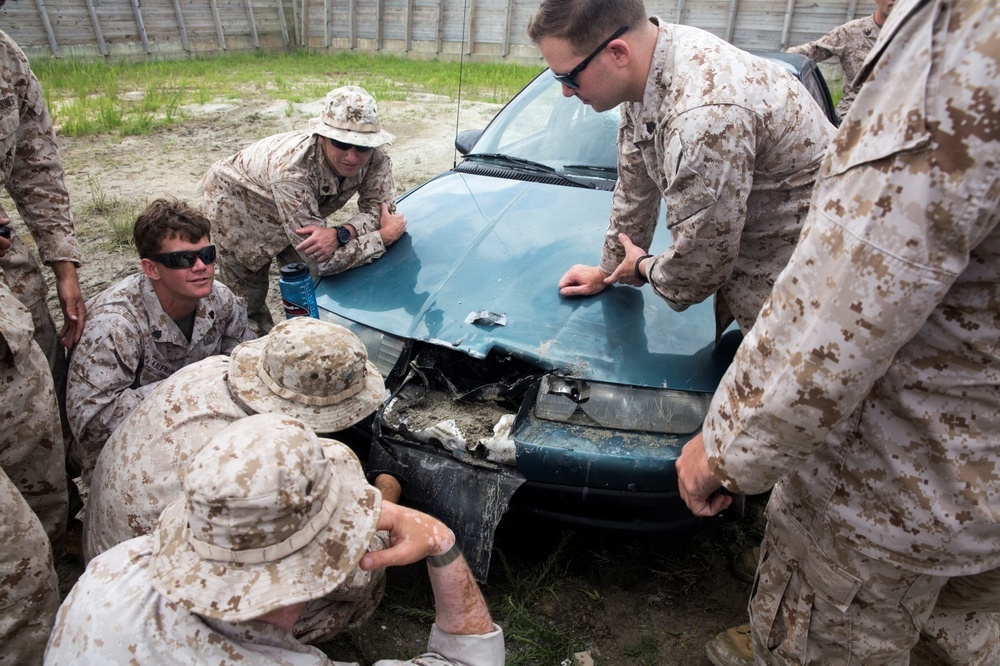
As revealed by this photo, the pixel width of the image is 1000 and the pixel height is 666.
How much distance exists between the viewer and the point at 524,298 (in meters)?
2.35

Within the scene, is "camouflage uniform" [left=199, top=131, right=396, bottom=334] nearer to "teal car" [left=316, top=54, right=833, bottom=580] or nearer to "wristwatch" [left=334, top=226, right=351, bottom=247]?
"wristwatch" [left=334, top=226, right=351, bottom=247]

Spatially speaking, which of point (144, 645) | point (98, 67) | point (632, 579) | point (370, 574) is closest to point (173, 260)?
point (370, 574)

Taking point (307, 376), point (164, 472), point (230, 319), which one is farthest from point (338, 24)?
point (164, 472)

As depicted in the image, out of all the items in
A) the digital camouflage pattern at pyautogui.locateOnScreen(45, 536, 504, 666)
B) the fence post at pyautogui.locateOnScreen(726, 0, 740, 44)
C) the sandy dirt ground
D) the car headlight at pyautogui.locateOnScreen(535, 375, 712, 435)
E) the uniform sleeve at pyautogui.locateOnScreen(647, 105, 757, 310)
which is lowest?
the fence post at pyautogui.locateOnScreen(726, 0, 740, 44)

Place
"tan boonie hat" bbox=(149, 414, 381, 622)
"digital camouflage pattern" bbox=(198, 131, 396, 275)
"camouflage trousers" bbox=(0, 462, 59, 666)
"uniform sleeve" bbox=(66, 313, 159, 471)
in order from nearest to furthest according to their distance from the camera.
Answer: "tan boonie hat" bbox=(149, 414, 381, 622)
"camouflage trousers" bbox=(0, 462, 59, 666)
"uniform sleeve" bbox=(66, 313, 159, 471)
"digital camouflage pattern" bbox=(198, 131, 396, 275)

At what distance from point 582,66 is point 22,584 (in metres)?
1.96

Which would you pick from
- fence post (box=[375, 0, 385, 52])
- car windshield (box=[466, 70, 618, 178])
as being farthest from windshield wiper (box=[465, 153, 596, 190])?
fence post (box=[375, 0, 385, 52])

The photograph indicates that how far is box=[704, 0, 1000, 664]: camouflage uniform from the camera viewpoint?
3.01 ft

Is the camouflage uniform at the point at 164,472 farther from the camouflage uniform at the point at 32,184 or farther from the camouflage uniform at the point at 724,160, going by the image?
the camouflage uniform at the point at 724,160

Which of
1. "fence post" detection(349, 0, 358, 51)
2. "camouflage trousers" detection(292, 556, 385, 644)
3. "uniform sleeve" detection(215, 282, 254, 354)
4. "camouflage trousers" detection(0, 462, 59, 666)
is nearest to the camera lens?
"camouflage trousers" detection(0, 462, 59, 666)

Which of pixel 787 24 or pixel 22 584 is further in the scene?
pixel 787 24

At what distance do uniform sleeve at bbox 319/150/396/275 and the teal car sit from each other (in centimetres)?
5

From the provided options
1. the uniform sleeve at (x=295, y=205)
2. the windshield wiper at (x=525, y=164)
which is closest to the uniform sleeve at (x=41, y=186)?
the uniform sleeve at (x=295, y=205)

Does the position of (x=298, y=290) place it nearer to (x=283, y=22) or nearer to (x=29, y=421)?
(x=29, y=421)
